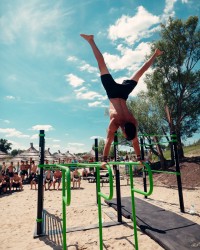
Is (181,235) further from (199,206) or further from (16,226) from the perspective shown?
(16,226)

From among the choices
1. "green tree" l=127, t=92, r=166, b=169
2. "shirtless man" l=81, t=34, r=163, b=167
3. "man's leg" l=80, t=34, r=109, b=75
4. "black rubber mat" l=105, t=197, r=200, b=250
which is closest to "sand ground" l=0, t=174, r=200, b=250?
"black rubber mat" l=105, t=197, r=200, b=250

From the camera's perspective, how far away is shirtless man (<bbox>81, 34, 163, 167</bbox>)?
322 centimetres

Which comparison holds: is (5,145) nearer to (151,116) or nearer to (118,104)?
(151,116)

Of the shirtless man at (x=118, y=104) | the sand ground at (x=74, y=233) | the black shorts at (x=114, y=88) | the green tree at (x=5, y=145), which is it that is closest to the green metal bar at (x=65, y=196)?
the shirtless man at (x=118, y=104)

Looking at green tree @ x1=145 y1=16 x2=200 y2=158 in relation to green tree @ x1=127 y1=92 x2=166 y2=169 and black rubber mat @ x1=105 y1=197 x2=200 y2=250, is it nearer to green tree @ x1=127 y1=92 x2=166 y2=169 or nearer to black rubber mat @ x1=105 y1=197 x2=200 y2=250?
green tree @ x1=127 y1=92 x2=166 y2=169

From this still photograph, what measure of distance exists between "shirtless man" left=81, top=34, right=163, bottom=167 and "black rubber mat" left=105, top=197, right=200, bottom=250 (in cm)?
159

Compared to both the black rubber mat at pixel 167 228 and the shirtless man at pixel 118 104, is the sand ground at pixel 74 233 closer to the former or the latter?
the black rubber mat at pixel 167 228

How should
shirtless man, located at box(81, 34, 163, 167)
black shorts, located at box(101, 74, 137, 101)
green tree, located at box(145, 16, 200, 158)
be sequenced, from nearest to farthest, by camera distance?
shirtless man, located at box(81, 34, 163, 167) → black shorts, located at box(101, 74, 137, 101) → green tree, located at box(145, 16, 200, 158)

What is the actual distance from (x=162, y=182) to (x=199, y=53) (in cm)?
1154

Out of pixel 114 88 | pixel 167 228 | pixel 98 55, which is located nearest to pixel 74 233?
pixel 167 228

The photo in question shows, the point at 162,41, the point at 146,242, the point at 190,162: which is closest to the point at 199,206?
the point at 146,242

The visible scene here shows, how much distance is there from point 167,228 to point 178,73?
48.2 feet

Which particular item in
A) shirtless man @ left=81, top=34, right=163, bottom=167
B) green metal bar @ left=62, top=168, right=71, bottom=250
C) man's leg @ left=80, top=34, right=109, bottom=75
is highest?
man's leg @ left=80, top=34, right=109, bottom=75

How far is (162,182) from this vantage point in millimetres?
11531
